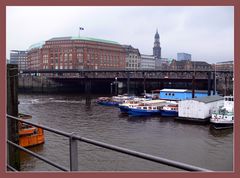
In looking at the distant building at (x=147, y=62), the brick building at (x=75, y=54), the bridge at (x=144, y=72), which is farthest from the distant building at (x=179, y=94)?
the distant building at (x=147, y=62)

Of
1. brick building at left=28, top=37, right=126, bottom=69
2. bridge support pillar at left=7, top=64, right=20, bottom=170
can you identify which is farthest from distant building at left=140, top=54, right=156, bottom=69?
bridge support pillar at left=7, top=64, right=20, bottom=170

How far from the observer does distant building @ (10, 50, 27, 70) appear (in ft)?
403

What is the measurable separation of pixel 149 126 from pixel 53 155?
10.3 meters

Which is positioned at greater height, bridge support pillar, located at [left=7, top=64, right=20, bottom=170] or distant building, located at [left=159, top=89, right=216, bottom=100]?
bridge support pillar, located at [left=7, top=64, right=20, bottom=170]

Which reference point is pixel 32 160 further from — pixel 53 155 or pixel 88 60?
pixel 88 60

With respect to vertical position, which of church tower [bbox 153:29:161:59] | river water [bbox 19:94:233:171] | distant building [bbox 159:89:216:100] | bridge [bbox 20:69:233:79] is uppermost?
church tower [bbox 153:29:161:59]

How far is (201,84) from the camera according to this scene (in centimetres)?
6053

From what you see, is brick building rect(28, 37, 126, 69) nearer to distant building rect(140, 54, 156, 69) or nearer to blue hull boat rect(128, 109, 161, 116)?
distant building rect(140, 54, 156, 69)

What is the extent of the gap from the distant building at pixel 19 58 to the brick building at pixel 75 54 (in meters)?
34.3

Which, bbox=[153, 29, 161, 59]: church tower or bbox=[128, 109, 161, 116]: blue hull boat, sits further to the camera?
bbox=[153, 29, 161, 59]: church tower

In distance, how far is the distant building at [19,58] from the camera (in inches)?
4835

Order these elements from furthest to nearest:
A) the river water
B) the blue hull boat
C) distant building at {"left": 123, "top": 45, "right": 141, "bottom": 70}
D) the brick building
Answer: distant building at {"left": 123, "top": 45, "right": 141, "bottom": 70} < the brick building < the blue hull boat < the river water

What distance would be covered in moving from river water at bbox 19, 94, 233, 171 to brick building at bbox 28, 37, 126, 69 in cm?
5629

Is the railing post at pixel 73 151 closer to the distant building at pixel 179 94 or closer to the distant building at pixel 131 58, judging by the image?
the distant building at pixel 179 94
